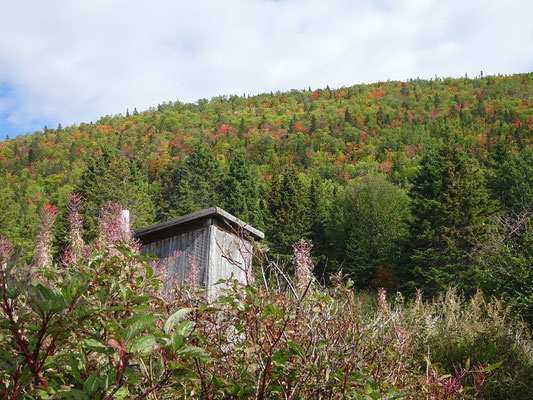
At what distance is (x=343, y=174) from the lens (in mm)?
67125

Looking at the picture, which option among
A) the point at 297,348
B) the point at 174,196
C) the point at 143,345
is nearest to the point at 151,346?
the point at 143,345

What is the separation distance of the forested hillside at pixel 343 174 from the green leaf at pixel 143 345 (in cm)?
125

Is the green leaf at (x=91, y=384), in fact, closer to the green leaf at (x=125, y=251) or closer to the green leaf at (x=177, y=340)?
the green leaf at (x=177, y=340)

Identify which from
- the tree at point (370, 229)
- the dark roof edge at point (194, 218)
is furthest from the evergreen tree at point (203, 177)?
the dark roof edge at point (194, 218)

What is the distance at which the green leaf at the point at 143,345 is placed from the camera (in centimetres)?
93

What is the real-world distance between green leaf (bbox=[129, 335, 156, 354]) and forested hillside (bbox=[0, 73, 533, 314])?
4.11 ft

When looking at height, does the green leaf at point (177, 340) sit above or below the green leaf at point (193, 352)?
above

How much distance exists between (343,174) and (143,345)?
221ft

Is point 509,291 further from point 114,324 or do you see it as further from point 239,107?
point 239,107

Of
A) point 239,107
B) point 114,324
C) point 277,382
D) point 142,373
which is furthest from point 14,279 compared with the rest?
point 239,107

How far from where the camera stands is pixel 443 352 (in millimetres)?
6695

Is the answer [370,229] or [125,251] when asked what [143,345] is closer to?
[125,251]

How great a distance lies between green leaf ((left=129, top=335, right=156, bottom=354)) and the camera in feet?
3.04

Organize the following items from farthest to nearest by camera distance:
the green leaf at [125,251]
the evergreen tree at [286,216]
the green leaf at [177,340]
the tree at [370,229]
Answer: the evergreen tree at [286,216], the tree at [370,229], the green leaf at [125,251], the green leaf at [177,340]
